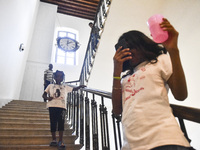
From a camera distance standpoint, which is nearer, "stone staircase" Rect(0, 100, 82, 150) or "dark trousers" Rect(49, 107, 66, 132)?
"stone staircase" Rect(0, 100, 82, 150)

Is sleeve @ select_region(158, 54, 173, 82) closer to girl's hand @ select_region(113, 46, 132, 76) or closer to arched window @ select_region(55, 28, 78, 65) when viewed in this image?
girl's hand @ select_region(113, 46, 132, 76)

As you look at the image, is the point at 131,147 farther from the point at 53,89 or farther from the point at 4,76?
the point at 4,76

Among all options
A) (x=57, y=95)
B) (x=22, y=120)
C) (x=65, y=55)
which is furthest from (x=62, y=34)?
(x=57, y=95)

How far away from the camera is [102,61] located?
14.3 ft

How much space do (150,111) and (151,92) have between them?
94 mm

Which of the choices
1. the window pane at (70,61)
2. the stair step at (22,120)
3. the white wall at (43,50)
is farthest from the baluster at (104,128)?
the window pane at (70,61)

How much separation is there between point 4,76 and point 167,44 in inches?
172

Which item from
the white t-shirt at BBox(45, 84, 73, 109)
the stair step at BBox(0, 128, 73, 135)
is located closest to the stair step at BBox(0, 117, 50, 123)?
the stair step at BBox(0, 128, 73, 135)

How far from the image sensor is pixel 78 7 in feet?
30.3

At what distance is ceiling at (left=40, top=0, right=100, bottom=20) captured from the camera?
8.83 m

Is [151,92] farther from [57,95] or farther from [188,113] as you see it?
[57,95]

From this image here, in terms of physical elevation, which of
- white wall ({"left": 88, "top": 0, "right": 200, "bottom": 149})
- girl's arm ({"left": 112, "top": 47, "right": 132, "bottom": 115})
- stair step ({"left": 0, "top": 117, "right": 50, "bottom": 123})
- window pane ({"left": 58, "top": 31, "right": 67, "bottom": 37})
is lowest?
stair step ({"left": 0, "top": 117, "right": 50, "bottom": 123})

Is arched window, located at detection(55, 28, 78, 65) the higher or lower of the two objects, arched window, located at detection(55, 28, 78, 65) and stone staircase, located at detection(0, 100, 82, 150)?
the higher

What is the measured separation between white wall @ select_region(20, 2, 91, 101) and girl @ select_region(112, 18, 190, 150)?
21.7 ft
